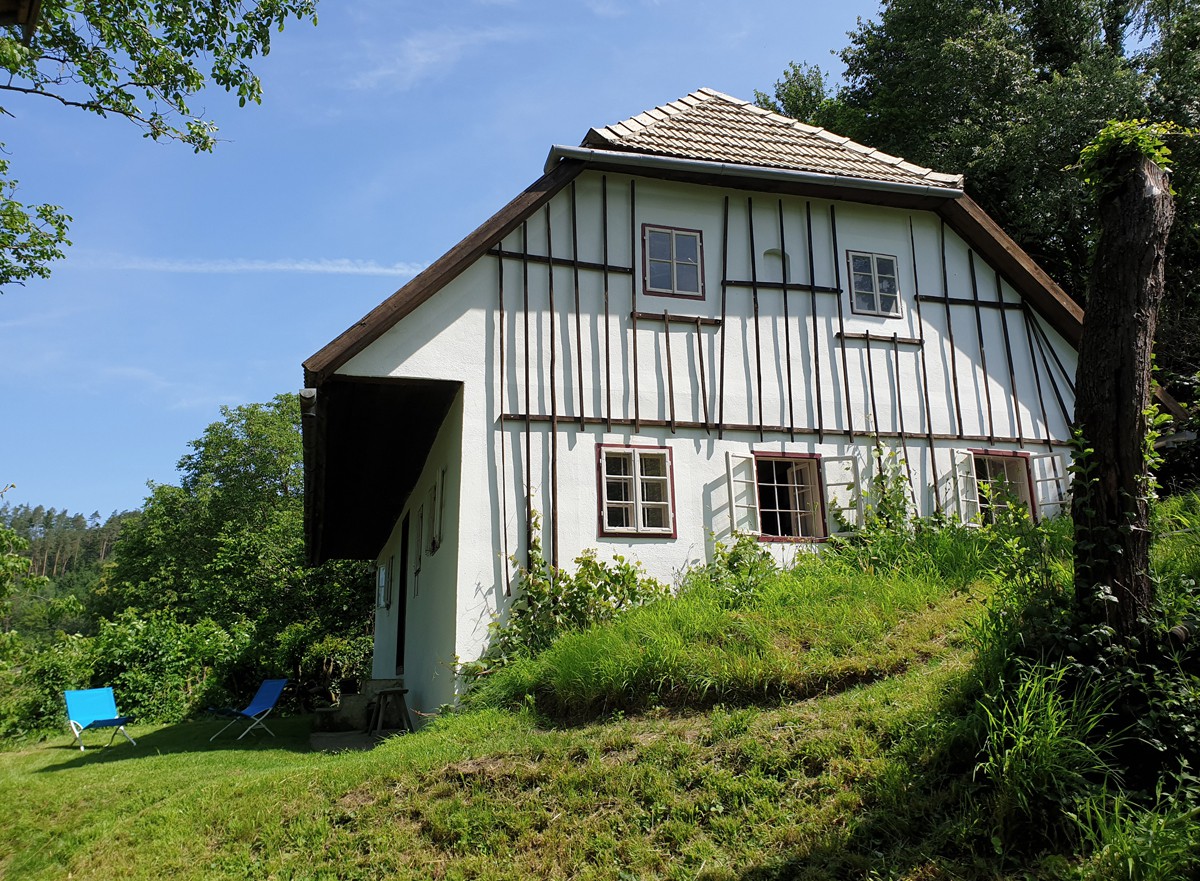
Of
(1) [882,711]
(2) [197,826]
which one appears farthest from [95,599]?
(1) [882,711]

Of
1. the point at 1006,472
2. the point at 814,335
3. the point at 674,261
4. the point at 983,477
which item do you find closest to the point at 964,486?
the point at 983,477

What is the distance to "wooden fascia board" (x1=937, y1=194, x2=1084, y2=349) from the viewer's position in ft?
41.1

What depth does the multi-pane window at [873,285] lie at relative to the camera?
12523 mm

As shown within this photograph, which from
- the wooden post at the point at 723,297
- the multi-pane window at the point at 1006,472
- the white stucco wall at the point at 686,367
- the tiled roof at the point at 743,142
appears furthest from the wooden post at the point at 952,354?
the wooden post at the point at 723,297

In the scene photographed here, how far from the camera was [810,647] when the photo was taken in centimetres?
733

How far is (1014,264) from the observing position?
41.3 ft

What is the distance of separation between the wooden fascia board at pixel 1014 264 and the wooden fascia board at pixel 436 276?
18.5 feet

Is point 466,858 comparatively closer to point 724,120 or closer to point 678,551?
point 678,551

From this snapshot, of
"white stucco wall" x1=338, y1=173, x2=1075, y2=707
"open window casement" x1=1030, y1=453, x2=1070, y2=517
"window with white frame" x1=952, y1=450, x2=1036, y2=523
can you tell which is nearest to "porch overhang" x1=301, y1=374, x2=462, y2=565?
"white stucco wall" x1=338, y1=173, x2=1075, y2=707

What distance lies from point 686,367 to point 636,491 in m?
1.82

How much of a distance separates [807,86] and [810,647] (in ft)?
69.4

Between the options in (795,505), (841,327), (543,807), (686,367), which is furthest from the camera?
(841,327)

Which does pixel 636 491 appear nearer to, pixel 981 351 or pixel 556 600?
pixel 556 600

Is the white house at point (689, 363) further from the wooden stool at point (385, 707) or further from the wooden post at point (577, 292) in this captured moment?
the wooden stool at point (385, 707)
